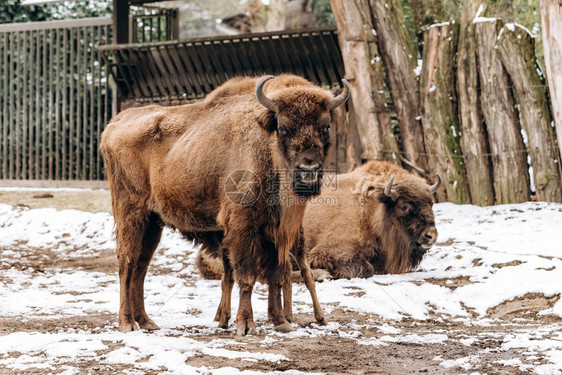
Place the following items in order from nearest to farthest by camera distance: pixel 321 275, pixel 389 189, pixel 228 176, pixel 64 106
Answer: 1. pixel 228 176
2. pixel 321 275
3. pixel 389 189
4. pixel 64 106

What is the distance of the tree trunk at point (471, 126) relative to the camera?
10.5 m

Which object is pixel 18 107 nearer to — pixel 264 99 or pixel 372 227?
pixel 372 227

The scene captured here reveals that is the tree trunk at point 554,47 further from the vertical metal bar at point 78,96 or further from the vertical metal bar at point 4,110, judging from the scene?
the vertical metal bar at point 4,110

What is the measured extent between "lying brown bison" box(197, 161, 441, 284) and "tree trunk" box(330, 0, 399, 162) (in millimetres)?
1984

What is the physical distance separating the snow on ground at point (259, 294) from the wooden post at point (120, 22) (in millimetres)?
3686

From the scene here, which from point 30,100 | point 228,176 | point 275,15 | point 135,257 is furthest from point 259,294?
point 275,15

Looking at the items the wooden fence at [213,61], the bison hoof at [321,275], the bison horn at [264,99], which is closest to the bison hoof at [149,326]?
the bison horn at [264,99]

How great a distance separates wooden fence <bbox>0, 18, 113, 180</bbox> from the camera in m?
13.9

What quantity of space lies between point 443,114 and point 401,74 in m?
0.94

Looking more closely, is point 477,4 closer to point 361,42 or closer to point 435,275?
point 361,42

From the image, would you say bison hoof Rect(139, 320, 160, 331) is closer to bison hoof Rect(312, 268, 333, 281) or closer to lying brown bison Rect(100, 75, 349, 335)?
lying brown bison Rect(100, 75, 349, 335)

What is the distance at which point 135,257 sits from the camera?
6.21m

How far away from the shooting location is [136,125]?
6.46 metres

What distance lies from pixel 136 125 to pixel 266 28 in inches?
650
